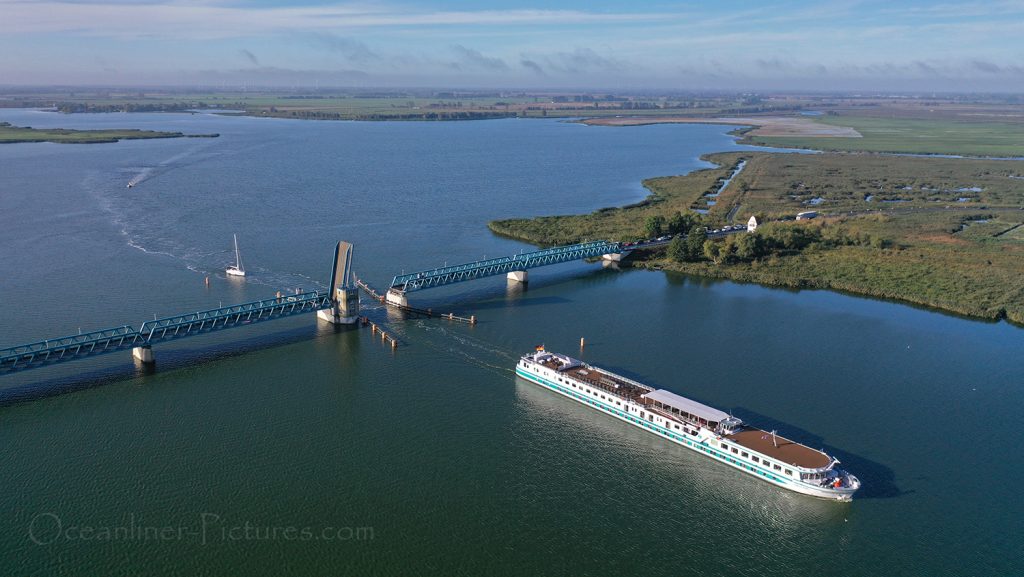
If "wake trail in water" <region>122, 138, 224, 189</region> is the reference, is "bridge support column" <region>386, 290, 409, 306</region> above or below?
below

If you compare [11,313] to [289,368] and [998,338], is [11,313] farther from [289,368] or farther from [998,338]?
[998,338]

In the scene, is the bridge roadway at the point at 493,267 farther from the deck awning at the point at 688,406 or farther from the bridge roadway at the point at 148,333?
the deck awning at the point at 688,406

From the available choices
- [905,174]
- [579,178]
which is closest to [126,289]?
[579,178]

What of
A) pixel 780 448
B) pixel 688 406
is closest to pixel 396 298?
pixel 688 406

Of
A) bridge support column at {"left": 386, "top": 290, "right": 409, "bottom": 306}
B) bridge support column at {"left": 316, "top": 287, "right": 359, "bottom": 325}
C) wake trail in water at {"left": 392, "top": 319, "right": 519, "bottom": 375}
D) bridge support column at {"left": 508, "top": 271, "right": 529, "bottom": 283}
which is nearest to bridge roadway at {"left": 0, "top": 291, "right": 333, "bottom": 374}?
bridge support column at {"left": 316, "top": 287, "right": 359, "bottom": 325}

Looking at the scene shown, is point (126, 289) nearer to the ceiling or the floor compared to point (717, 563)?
nearer to the ceiling

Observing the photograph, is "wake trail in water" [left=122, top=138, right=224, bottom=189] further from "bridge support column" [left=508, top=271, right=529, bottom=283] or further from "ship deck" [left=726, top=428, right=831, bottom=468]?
Result: "ship deck" [left=726, top=428, right=831, bottom=468]
